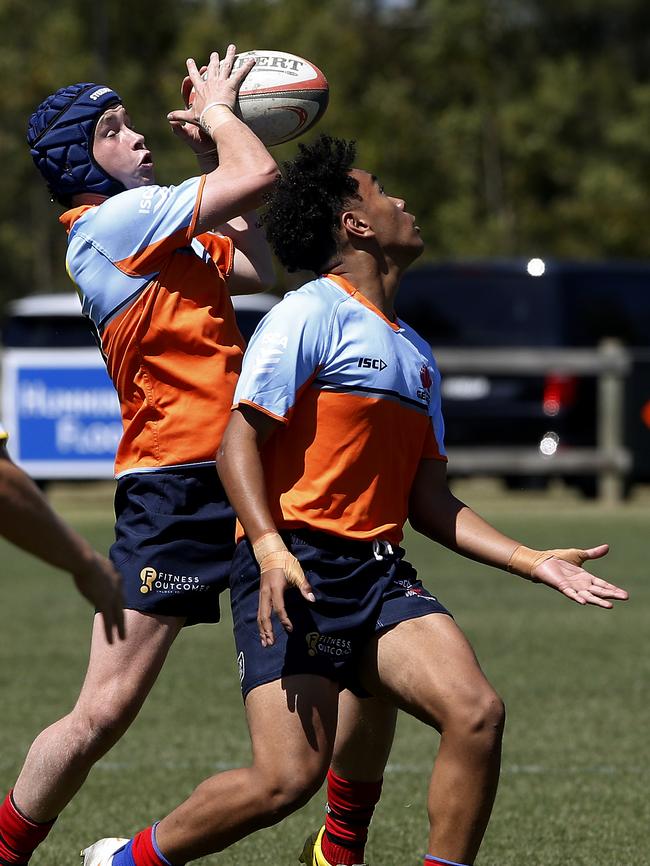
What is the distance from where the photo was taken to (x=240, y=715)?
762 cm

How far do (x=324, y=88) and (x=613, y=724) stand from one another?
3416mm

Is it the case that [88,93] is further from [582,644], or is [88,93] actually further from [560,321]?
[560,321]

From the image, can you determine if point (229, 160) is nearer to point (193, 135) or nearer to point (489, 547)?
point (193, 135)

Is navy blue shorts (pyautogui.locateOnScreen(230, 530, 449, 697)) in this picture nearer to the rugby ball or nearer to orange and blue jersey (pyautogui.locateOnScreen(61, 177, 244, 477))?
orange and blue jersey (pyautogui.locateOnScreen(61, 177, 244, 477))

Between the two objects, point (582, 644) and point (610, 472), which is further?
point (610, 472)

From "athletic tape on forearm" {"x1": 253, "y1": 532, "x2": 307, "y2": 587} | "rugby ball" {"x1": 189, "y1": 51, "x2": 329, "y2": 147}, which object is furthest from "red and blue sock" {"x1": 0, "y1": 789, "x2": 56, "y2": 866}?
"rugby ball" {"x1": 189, "y1": 51, "x2": 329, "y2": 147}

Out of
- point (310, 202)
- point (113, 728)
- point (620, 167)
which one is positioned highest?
point (310, 202)

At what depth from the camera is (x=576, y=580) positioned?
4.46 meters

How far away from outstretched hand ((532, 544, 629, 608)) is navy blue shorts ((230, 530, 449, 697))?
30 centimetres

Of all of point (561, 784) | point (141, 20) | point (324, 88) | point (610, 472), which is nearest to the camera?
point (324, 88)

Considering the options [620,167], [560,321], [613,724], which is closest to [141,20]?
[620,167]

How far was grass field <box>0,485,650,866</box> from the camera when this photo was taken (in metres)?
5.62

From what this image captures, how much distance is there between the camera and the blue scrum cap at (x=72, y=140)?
4703 mm

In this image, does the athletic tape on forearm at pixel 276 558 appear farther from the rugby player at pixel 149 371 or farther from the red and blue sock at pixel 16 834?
the red and blue sock at pixel 16 834
